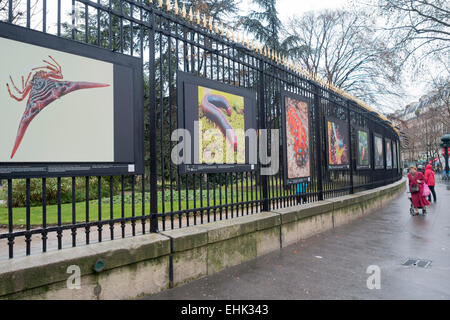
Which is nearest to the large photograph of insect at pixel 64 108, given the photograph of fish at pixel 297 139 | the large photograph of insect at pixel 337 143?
the photograph of fish at pixel 297 139

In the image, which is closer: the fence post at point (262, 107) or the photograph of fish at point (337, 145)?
the fence post at point (262, 107)

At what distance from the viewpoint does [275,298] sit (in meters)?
3.48

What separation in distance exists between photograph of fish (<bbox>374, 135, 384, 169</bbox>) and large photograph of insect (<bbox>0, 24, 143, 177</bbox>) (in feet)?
40.9

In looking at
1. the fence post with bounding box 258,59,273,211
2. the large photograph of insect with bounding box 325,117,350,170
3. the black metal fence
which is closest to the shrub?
the black metal fence

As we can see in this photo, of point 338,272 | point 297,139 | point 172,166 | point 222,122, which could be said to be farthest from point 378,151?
point 222,122

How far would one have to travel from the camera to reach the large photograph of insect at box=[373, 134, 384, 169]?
531 inches

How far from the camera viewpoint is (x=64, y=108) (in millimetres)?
3209

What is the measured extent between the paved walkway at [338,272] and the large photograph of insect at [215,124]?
159 centimetres

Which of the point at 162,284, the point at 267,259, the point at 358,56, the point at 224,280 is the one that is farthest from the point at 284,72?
the point at 358,56

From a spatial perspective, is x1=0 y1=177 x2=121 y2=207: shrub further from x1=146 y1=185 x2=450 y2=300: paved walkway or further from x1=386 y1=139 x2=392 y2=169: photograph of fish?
x1=386 y1=139 x2=392 y2=169: photograph of fish

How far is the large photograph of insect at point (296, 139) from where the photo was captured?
671 cm

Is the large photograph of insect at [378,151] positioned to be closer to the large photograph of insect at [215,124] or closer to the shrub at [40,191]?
the large photograph of insect at [215,124]

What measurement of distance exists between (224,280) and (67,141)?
2.55 meters

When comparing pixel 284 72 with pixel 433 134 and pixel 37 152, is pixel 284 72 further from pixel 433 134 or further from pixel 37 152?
pixel 433 134
